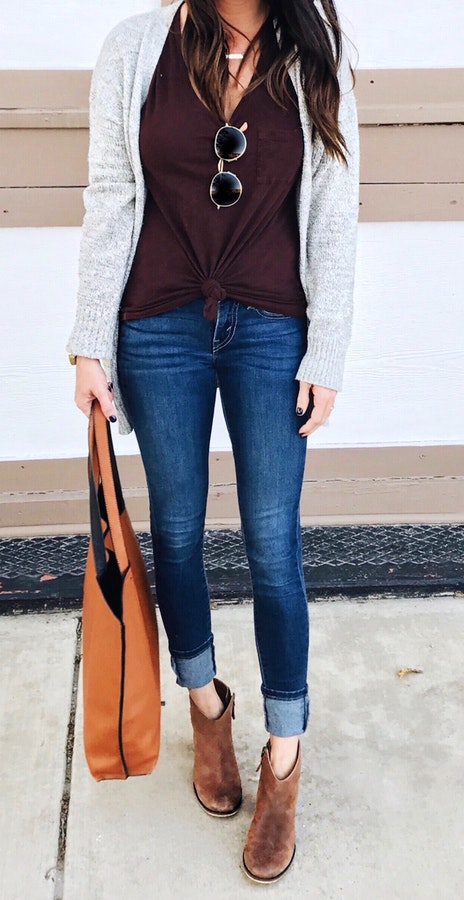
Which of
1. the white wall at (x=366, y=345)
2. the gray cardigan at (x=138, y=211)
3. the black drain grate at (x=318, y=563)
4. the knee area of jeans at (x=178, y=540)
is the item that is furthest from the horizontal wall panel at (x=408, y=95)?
the knee area of jeans at (x=178, y=540)

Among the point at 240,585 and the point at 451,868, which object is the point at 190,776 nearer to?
the point at 451,868

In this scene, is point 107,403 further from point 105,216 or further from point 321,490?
point 321,490

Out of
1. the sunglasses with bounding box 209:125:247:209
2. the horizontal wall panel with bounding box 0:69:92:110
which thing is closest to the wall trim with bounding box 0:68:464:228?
the horizontal wall panel with bounding box 0:69:92:110

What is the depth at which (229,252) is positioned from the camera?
4.92ft

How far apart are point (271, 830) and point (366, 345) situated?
1715mm

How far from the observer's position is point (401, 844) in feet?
5.87

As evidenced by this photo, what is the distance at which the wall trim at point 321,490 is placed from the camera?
2957mm

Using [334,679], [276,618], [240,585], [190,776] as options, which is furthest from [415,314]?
[190,776]

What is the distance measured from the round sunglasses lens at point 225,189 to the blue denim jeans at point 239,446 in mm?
189

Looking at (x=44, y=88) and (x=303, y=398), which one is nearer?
(x=303, y=398)

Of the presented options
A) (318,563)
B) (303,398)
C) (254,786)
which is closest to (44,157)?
(303,398)

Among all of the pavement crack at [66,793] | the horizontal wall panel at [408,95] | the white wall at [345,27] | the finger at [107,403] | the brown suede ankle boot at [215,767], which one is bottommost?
the pavement crack at [66,793]

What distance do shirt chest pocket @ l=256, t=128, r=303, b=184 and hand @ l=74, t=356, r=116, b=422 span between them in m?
0.49

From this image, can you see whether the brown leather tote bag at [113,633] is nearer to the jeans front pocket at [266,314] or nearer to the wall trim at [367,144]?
the jeans front pocket at [266,314]
